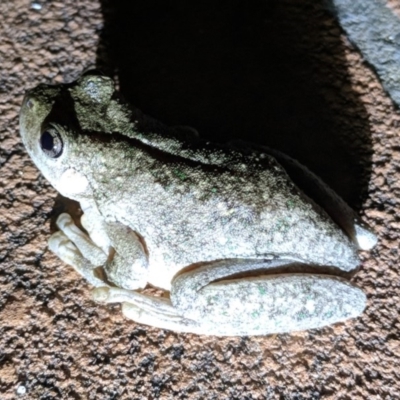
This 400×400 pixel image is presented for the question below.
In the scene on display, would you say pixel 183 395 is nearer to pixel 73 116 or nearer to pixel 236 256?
pixel 236 256

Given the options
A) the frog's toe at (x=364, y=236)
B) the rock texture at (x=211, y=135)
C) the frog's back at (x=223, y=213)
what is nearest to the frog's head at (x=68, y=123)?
the frog's back at (x=223, y=213)

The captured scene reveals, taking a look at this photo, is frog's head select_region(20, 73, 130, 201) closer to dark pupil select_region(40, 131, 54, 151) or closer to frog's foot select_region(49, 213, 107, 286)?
dark pupil select_region(40, 131, 54, 151)

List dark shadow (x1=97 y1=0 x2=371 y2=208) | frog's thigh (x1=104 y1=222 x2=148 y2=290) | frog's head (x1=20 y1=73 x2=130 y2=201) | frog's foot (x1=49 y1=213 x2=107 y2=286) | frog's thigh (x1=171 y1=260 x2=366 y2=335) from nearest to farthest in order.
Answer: frog's thigh (x1=171 y1=260 x2=366 y2=335) → frog's head (x1=20 y1=73 x2=130 y2=201) → frog's thigh (x1=104 y1=222 x2=148 y2=290) → frog's foot (x1=49 y1=213 x2=107 y2=286) → dark shadow (x1=97 y1=0 x2=371 y2=208)

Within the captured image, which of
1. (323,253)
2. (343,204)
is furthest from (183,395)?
(343,204)

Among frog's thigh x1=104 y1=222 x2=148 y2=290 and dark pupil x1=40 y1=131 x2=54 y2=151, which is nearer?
dark pupil x1=40 y1=131 x2=54 y2=151

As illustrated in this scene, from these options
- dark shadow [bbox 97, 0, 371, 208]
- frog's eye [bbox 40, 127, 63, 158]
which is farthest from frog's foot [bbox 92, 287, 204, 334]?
dark shadow [bbox 97, 0, 371, 208]

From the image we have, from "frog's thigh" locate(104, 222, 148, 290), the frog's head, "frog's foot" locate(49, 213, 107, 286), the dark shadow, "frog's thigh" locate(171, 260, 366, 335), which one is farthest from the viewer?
the dark shadow

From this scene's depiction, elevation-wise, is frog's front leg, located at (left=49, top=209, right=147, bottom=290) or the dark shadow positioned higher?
the dark shadow

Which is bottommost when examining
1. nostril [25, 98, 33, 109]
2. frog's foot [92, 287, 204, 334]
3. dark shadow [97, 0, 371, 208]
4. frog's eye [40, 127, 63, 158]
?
frog's foot [92, 287, 204, 334]
